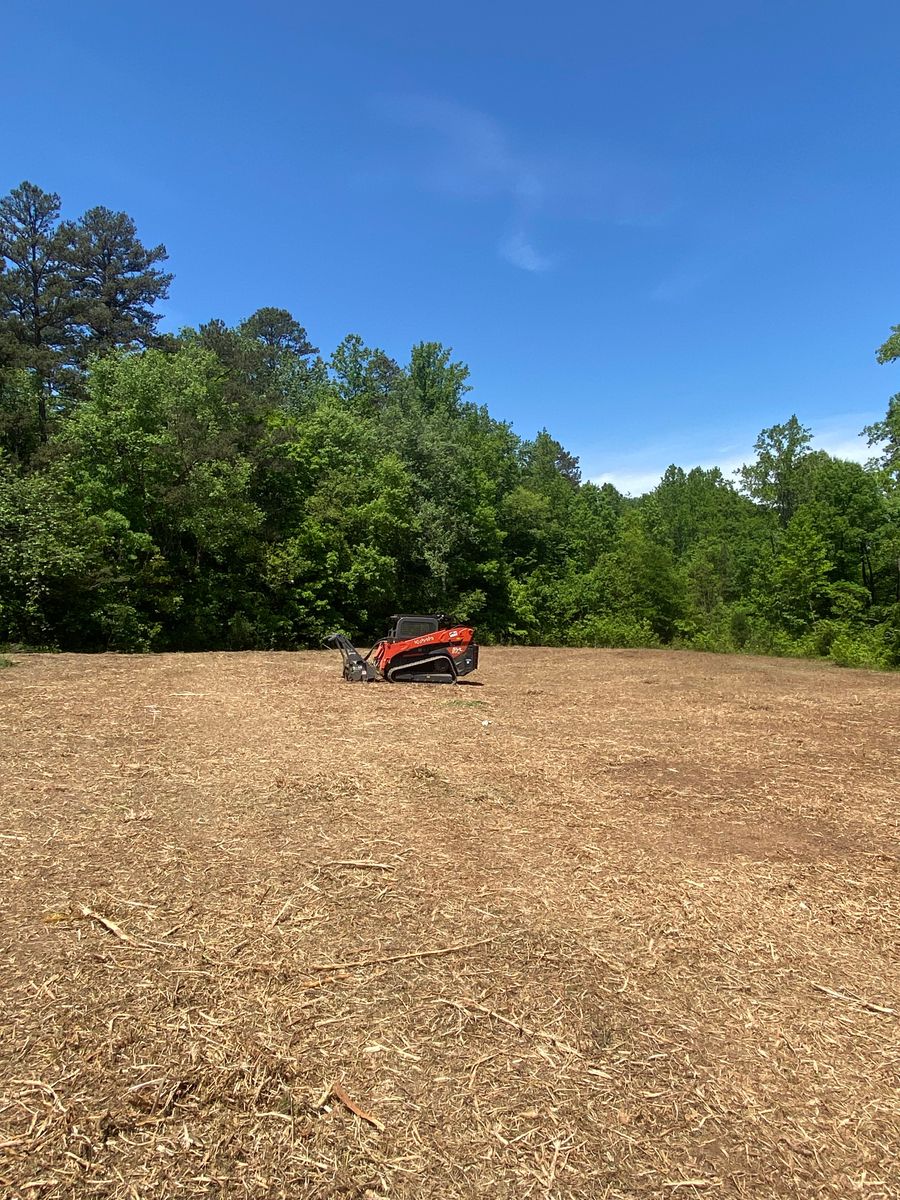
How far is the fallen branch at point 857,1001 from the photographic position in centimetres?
256

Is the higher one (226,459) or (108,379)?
(108,379)

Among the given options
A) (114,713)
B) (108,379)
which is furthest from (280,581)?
(114,713)

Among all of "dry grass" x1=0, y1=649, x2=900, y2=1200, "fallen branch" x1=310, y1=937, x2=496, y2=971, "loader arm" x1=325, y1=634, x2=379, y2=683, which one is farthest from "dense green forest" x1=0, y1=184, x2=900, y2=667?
"fallen branch" x1=310, y1=937, x2=496, y2=971

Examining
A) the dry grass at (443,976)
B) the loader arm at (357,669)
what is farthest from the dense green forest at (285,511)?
the dry grass at (443,976)

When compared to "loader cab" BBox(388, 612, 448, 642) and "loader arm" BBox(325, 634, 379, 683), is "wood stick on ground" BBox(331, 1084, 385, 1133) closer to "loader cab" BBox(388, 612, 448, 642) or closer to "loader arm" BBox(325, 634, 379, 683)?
"loader arm" BBox(325, 634, 379, 683)

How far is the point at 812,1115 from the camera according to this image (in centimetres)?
203

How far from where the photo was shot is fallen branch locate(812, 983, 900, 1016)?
101 inches

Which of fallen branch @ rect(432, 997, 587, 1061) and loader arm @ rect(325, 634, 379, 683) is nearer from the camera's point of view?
fallen branch @ rect(432, 997, 587, 1061)

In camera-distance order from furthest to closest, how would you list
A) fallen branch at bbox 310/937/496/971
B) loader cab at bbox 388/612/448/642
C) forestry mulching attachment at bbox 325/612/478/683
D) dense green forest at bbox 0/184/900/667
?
dense green forest at bbox 0/184/900/667 → loader cab at bbox 388/612/448/642 → forestry mulching attachment at bbox 325/612/478/683 → fallen branch at bbox 310/937/496/971

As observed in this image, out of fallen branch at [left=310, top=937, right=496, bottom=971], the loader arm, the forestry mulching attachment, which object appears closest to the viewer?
fallen branch at [left=310, top=937, right=496, bottom=971]

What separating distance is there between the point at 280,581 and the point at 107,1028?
18773 mm

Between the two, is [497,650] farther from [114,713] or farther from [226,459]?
[114,713]

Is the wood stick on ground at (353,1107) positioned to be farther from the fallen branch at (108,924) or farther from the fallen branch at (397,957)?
the fallen branch at (108,924)

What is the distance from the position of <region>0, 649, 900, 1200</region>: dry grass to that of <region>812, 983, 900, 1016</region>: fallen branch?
14mm
